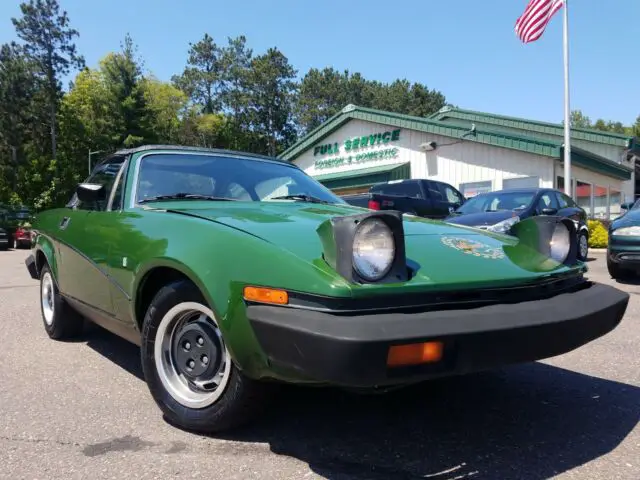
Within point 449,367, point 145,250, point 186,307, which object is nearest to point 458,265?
point 449,367

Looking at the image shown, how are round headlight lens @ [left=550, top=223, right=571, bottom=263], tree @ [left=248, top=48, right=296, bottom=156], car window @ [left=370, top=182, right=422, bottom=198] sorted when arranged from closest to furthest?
1. round headlight lens @ [left=550, top=223, right=571, bottom=263]
2. car window @ [left=370, top=182, right=422, bottom=198]
3. tree @ [left=248, top=48, right=296, bottom=156]

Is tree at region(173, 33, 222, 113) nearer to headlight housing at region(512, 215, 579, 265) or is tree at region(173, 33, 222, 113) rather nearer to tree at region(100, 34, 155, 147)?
tree at region(100, 34, 155, 147)

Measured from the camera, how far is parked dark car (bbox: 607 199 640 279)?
707 centimetres

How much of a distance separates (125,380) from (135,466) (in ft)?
4.28

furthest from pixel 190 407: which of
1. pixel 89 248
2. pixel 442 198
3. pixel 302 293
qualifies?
pixel 442 198

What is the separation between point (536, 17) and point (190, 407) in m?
15.8

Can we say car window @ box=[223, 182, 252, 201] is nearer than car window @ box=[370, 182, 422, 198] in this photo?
Yes

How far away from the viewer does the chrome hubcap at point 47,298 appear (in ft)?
15.3

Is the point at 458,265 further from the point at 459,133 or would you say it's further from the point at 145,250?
the point at 459,133

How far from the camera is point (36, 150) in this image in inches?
1636

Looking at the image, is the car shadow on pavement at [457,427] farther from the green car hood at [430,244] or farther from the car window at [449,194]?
the car window at [449,194]

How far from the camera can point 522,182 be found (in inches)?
691

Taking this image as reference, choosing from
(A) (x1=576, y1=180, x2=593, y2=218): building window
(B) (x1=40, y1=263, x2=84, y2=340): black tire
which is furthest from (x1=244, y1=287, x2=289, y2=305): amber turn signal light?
(A) (x1=576, y1=180, x2=593, y2=218): building window

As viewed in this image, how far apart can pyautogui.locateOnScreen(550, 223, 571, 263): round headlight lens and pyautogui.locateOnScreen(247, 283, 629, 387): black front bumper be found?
0.65 m
